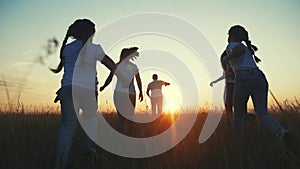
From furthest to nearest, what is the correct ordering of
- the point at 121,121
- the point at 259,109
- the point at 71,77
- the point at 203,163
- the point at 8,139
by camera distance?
1. the point at 121,121
2. the point at 259,109
3. the point at 8,139
4. the point at 71,77
5. the point at 203,163

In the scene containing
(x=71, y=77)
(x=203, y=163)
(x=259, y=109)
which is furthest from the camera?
(x=259, y=109)

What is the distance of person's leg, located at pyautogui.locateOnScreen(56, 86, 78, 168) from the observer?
14.7 ft

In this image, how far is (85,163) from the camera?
463 centimetres

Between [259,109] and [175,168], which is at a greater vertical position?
[259,109]

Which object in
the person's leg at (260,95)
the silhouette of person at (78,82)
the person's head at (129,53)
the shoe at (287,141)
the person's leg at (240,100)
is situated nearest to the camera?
the shoe at (287,141)

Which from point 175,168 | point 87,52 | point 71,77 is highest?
point 87,52

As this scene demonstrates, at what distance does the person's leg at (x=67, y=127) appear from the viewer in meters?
4.48

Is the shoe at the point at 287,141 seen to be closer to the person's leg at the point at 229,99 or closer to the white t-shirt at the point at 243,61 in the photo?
the white t-shirt at the point at 243,61

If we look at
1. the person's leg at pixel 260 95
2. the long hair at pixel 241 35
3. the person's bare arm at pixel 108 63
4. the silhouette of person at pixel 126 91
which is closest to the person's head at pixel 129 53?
the silhouette of person at pixel 126 91

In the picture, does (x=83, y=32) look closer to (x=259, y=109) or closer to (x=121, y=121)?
(x=259, y=109)

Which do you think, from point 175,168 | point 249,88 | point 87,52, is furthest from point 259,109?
point 87,52

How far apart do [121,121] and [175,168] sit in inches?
150

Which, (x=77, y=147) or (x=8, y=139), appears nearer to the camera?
(x=8, y=139)

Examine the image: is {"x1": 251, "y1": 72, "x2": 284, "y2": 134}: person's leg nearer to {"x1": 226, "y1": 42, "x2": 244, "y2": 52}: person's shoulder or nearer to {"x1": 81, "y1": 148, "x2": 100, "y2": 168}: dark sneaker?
{"x1": 226, "y1": 42, "x2": 244, "y2": 52}: person's shoulder
